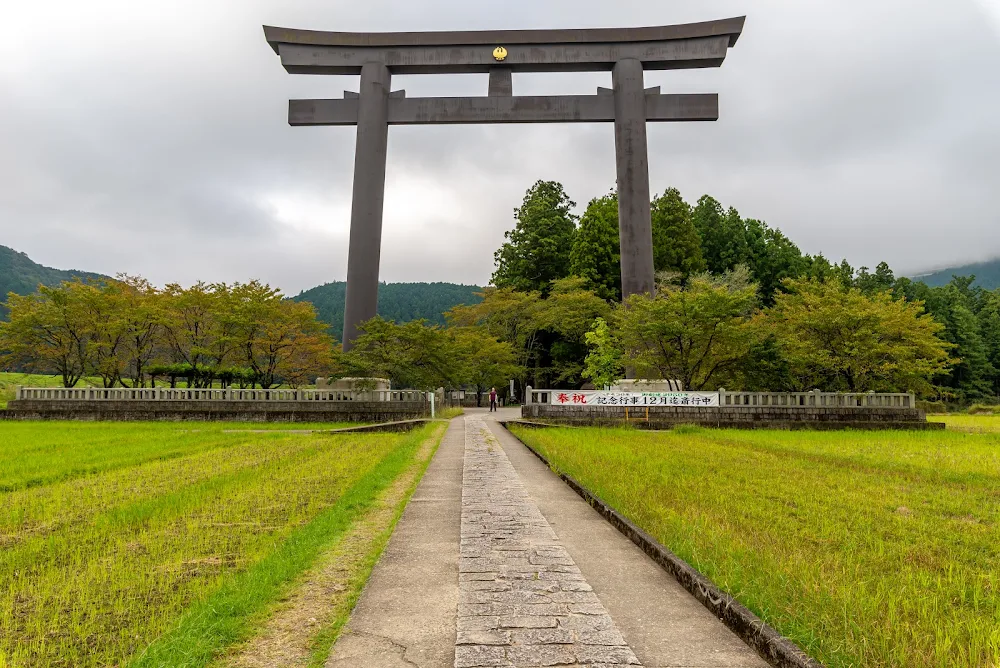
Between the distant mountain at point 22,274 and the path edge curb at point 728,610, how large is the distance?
109 meters

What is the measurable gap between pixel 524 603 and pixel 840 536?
3419mm

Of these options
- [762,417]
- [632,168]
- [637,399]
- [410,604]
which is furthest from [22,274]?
[410,604]

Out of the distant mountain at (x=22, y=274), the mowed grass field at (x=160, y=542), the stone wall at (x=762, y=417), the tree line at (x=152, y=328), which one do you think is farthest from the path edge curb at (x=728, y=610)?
the distant mountain at (x=22, y=274)

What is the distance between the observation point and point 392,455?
1170 centimetres

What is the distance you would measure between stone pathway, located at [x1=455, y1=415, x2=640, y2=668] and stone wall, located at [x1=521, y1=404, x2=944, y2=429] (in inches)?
565

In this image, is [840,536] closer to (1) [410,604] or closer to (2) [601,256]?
(1) [410,604]

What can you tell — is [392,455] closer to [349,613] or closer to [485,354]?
[349,613]

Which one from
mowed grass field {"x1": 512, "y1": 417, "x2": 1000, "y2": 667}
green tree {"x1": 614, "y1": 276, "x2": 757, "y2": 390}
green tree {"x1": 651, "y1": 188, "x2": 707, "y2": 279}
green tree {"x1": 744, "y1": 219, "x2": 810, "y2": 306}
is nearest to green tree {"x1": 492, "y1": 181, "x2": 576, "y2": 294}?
green tree {"x1": 651, "y1": 188, "x2": 707, "y2": 279}

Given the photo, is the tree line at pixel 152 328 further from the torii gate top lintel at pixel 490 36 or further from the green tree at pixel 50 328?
the torii gate top lintel at pixel 490 36

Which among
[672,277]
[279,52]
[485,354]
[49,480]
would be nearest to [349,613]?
[49,480]

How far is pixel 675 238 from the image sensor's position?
42.0 metres

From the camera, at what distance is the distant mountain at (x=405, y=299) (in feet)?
349

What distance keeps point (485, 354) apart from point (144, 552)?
29.7m

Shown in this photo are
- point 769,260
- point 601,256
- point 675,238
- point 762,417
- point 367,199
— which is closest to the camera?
point 762,417
